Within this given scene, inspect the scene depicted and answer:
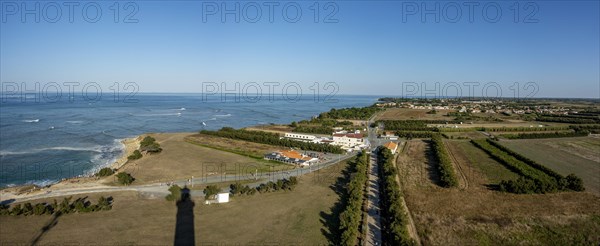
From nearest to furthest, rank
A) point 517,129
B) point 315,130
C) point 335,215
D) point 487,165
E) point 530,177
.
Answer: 1. point 335,215
2. point 530,177
3. point 487,165
4. point 315,130
5. point 517,129

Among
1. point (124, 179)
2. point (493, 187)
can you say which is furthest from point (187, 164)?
point (493, 187)

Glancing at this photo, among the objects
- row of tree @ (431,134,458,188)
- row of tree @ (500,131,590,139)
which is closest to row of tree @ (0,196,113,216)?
row of tree @ (431,134,458,188)

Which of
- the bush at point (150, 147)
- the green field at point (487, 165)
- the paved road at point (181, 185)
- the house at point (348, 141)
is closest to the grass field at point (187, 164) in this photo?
the bush at point (150, 147)

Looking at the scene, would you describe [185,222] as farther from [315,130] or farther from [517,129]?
[517,129]

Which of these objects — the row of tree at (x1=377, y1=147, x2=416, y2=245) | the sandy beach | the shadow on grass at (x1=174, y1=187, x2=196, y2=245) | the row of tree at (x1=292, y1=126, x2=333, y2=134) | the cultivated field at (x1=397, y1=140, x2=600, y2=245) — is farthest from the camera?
the row of tree at (x1=292, y1=126, x2=333, y2=134)

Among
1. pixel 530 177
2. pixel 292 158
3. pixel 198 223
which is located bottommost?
pixel 198 223

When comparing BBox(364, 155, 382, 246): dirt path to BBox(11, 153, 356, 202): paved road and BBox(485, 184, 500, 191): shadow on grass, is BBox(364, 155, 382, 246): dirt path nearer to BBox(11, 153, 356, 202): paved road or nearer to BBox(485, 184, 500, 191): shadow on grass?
BBox(11, 153, 356, 202): paved road

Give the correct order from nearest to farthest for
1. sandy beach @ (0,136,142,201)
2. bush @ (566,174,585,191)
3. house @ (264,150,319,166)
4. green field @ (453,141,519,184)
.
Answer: sandy beach @ (0,136,142,201)
bush @ (566,174,585,191)
green field @ (453,141,519,184)
house @ (264,150,319,166)
